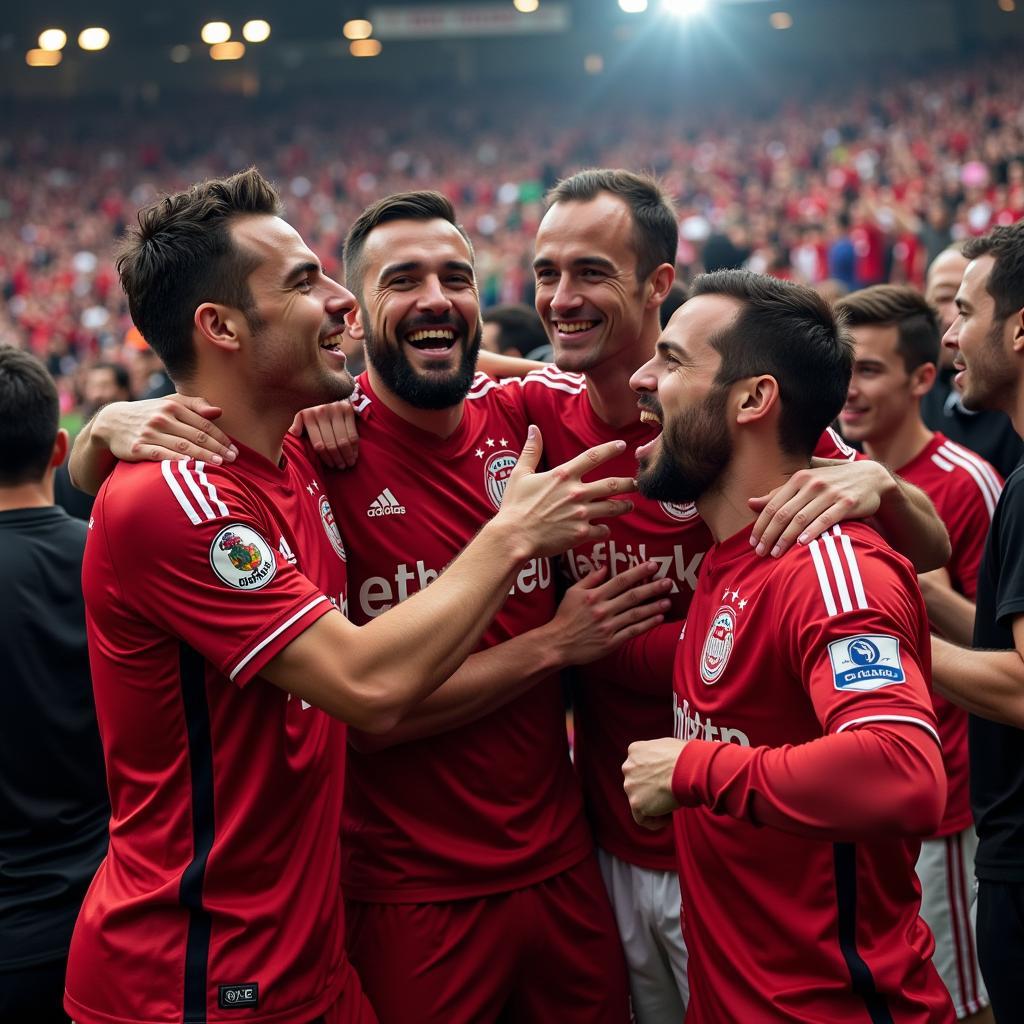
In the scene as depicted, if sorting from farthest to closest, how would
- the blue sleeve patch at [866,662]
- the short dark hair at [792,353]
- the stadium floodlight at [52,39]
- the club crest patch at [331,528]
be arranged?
the stadium floodlight at [52,39]
the club crest patch at [331,528]
the short dark hair at [792,353]
the blue sleeve patch at [866,662]

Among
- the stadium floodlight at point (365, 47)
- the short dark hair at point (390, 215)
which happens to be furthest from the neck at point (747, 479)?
the stadium floodlight at point (365, 47)

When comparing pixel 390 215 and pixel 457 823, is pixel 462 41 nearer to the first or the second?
pixel 390 215

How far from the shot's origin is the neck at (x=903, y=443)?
15.2ft

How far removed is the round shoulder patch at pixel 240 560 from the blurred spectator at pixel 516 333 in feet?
15.1

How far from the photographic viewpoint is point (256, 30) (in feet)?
105

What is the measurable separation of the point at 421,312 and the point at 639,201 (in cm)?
83

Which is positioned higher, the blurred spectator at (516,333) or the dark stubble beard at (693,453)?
the blurred spectator at (516,333)

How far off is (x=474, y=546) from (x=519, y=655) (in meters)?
0.53

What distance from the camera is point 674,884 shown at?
11.3 feet

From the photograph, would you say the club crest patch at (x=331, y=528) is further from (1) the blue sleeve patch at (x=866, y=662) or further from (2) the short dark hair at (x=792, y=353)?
(1) the blue sleeve patch at (x=866, y=662)

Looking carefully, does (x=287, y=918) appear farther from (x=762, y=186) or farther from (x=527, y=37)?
(x=527, y=37)

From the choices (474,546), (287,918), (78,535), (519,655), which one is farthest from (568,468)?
(78,535)

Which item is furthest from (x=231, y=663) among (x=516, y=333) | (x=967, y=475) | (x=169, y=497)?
(x=516, y=333)

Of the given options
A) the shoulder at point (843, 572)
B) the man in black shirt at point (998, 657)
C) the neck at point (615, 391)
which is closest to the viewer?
the shoulder at point (843, 572)
